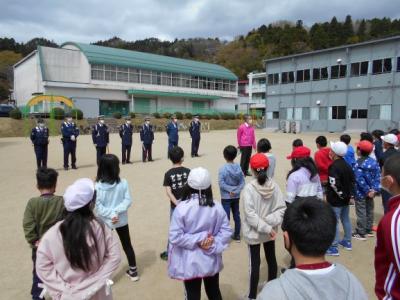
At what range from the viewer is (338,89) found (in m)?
31.1

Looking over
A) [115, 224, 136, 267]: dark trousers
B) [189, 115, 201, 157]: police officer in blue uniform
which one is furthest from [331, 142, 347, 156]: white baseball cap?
[189, 115, 201, 157]: police officer in blue uniform

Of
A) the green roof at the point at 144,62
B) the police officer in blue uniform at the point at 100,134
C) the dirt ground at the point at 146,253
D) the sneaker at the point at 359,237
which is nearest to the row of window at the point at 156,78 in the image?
the green roof at the point at 144,62

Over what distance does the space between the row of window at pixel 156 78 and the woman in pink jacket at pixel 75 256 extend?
1592 inches

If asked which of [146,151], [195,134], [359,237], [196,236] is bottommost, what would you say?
[359,237]

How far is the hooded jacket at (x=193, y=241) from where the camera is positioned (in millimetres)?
2705

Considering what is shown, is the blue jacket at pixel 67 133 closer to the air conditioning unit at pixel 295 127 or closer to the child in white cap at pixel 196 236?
the child in white cap at pixel 196 236

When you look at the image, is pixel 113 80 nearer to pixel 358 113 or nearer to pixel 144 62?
pixel 144 62

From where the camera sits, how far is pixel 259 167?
11.2 ft

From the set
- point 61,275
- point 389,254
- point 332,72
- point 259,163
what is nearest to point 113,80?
point 332,72

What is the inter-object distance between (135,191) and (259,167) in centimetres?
556

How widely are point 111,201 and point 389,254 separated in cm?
277

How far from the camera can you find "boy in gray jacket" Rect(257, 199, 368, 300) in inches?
55.6

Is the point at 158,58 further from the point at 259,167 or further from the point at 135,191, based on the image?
the point at 259,167

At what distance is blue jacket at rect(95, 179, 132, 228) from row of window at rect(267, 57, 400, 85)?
2950cm
